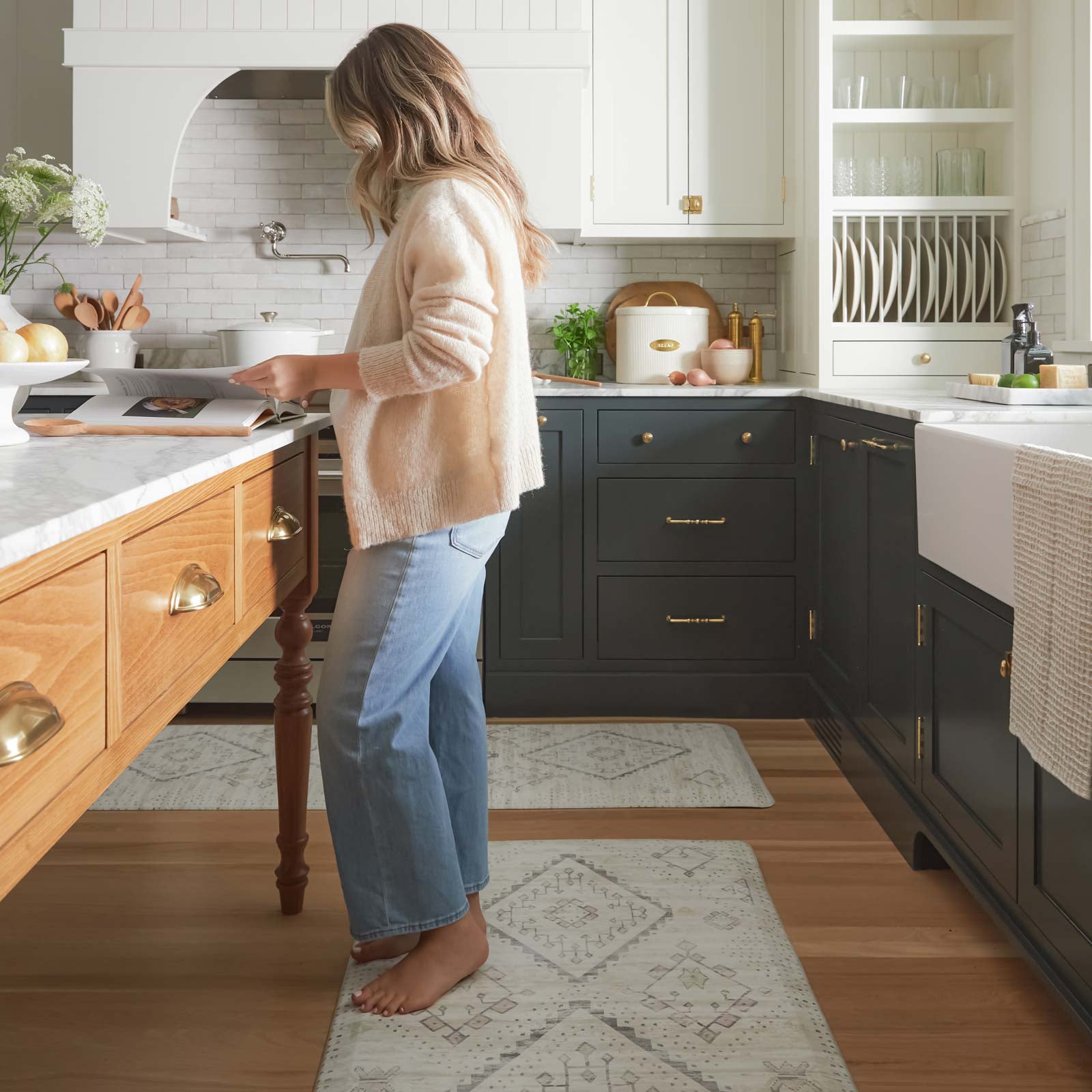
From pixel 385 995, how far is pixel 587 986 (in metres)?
0.32

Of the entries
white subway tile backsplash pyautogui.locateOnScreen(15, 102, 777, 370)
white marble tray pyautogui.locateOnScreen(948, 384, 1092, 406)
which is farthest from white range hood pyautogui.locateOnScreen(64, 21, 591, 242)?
white marble tray pyautogui.locateOnScreen(948, 384, 1092, 406)

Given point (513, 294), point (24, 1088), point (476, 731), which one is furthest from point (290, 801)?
point (513, 294)

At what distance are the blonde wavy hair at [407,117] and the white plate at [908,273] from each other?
2098 mm

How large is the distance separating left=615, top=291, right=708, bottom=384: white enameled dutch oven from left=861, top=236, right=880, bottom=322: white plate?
20.1 inches

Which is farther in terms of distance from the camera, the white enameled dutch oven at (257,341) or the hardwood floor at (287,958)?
the white enameled dutch oven at (257,341)

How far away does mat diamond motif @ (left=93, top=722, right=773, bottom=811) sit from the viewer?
2707 millimetres

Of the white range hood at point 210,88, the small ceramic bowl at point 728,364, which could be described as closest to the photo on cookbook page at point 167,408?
the white range hood at point 210,88

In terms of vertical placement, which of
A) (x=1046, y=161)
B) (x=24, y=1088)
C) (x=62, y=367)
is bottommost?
(x=24, y=1088)

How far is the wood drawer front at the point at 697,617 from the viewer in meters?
3.42

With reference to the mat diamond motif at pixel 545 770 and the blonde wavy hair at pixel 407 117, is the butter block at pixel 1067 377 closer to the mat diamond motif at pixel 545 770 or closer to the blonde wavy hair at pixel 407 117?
the mat diamond motif at pixel 545 770

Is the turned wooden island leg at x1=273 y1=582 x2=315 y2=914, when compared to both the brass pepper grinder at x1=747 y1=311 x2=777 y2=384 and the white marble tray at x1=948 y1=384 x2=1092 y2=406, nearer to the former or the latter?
the white marble tray at x1=948 y1=384 x2=1092 y2=406

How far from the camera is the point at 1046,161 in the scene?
321 centimetres

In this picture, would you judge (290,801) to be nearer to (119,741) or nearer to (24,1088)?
(24,1088)

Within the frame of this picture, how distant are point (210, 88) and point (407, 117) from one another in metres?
2.09
